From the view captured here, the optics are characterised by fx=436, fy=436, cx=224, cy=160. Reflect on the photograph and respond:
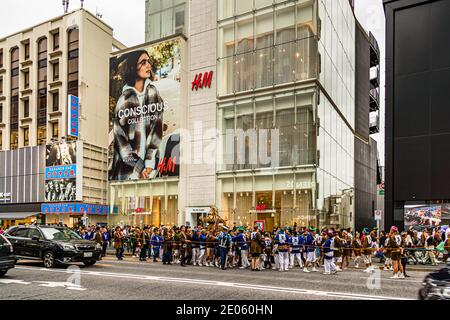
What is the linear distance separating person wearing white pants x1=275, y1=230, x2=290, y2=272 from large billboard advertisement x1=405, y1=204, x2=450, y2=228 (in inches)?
418

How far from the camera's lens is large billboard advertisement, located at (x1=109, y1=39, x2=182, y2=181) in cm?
3528

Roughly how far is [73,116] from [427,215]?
30.3 m

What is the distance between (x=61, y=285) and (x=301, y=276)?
8585 millimetres

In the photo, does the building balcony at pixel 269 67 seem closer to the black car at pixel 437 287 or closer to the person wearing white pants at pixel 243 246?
the person wearing white pants at pixel 243 246

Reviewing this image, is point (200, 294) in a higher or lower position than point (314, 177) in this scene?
lower

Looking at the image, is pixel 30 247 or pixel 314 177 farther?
pixel 314 177

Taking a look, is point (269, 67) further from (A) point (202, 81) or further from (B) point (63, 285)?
(B) point (63, 285)

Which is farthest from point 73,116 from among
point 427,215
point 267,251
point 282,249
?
point 427,215

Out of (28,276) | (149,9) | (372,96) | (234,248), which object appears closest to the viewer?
(28,276)

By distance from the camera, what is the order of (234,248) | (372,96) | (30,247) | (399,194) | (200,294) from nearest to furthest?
(200,294), (30,247), (234,248), (399,194), (372,96)

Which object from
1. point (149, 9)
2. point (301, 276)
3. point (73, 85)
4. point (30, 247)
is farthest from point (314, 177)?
point (73, 85)

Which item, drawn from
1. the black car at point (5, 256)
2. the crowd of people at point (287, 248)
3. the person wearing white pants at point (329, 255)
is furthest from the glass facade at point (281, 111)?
the black car at point (5, 256)

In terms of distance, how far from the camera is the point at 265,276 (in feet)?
53.0

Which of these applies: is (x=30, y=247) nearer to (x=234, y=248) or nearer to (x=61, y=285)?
(x=61, y=285)
